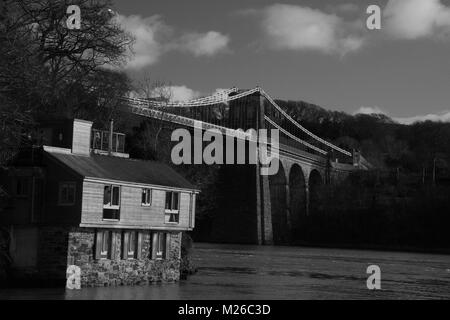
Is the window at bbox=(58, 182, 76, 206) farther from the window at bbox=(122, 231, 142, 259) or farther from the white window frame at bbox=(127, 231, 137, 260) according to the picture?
the white window frame at bbox=(127, 231, 137, 260)

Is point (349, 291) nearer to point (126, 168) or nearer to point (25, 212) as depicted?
point (126, 168)

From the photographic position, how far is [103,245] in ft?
83.5

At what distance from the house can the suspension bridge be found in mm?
36135

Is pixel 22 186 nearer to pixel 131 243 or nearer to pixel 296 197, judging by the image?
pixel 131 243

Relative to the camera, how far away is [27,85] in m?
23.6

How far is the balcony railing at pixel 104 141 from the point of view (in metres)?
28.8

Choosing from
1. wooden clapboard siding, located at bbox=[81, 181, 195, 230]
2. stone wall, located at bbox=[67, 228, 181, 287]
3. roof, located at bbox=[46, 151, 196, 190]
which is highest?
roof, located at bbox=[46, 151, 196, 190]

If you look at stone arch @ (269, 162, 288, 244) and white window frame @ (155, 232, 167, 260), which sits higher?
stone arch @ (269, 162, 288, 244)

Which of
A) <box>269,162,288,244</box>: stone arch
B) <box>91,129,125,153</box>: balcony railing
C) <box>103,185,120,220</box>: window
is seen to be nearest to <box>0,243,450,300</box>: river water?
<box>103,185,120,220</box>: window

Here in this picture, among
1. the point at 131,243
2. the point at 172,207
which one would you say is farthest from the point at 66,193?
the point at 172,207

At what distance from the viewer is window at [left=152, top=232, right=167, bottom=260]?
91.2ft

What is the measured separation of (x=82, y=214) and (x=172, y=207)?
4.82 meters

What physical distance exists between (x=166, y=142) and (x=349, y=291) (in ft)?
80.9
